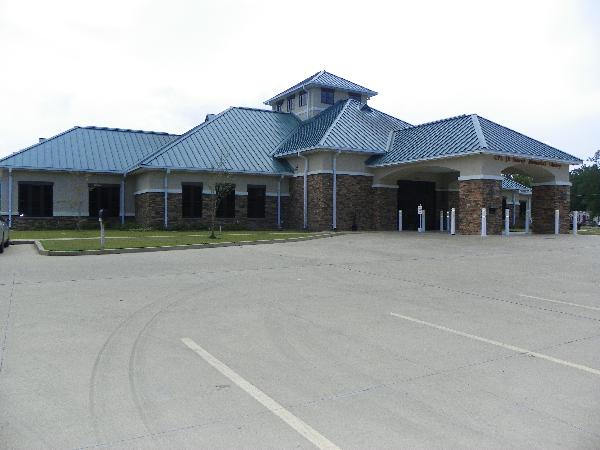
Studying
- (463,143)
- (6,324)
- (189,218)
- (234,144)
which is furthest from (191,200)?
(6,324)

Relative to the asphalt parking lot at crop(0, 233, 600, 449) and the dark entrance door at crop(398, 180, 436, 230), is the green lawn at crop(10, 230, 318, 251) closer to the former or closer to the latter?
the asphalt parking lot at crop(0, 233, 600, 449)

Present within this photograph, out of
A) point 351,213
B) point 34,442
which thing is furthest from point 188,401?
point 351,213

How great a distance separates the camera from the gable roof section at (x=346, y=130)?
2866 centimetres

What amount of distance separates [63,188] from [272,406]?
29989mm

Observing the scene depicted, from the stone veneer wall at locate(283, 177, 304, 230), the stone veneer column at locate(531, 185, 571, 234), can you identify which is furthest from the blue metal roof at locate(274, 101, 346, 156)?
the stone veneer column at locate(531, 185, 571, 234)

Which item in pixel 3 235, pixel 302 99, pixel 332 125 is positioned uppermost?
pixel 302 99

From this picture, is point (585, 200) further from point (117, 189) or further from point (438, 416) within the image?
point (438, 416)

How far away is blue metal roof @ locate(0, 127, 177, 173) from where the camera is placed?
29.8 meters

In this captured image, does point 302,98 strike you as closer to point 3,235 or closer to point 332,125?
point 332,125

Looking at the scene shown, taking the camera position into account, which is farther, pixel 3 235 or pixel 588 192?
pixel 588 192

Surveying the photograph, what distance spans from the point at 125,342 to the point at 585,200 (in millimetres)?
→ 88479

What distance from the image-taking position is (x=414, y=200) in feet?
103

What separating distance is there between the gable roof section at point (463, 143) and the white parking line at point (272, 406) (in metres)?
20.7

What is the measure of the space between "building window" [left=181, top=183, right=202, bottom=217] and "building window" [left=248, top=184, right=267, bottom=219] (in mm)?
3102
